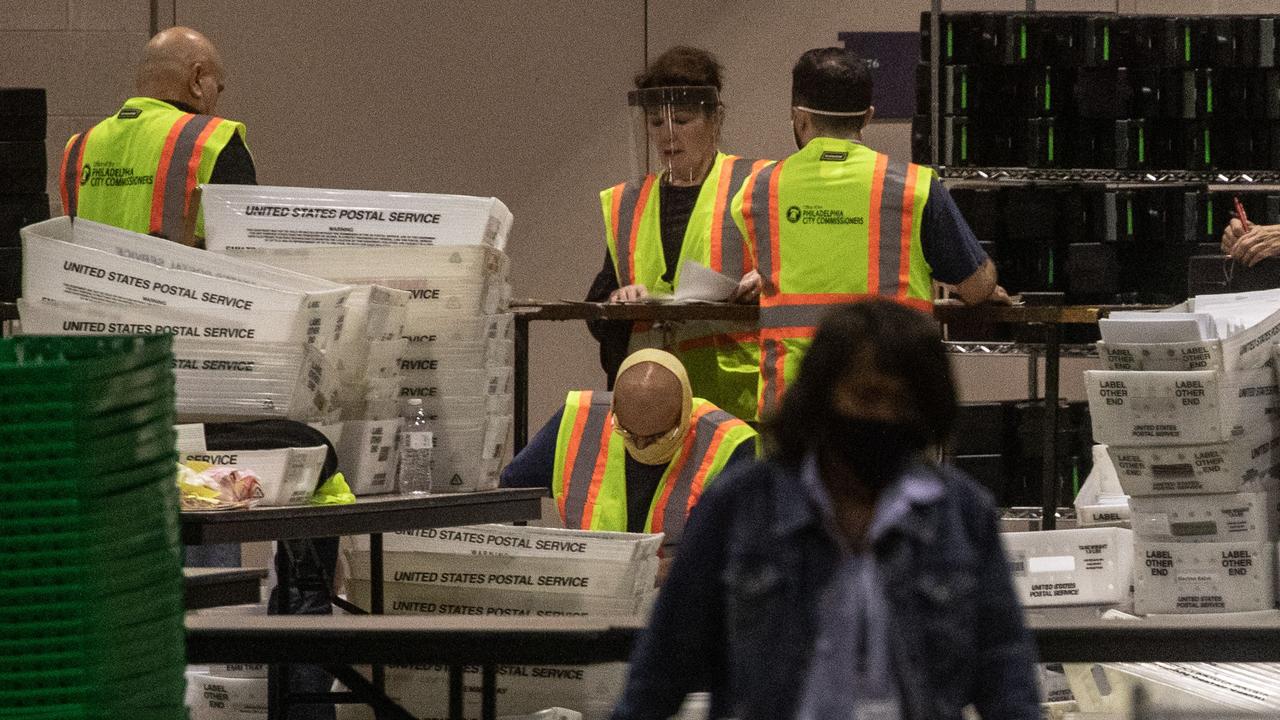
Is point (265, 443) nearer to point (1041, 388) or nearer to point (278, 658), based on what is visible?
point (278, 658)

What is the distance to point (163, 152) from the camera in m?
6.38

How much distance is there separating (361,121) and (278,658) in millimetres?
7299

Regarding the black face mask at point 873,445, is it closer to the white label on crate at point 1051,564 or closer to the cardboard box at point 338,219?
the cardboard box at point 338,219

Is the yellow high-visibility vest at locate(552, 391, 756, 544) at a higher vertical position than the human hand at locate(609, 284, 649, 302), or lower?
lower

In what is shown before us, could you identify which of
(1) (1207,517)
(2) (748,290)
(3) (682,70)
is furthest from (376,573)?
(3) (682,70)

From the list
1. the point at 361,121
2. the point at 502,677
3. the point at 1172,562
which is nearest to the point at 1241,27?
the point at 1172,562

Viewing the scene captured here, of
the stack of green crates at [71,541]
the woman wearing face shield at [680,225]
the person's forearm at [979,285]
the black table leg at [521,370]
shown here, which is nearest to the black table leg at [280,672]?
the stack of green crates at [71,541]

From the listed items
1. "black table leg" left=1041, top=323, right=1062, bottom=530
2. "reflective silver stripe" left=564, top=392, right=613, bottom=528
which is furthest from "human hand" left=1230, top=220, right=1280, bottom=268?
"reflective silver stripe" left=564, top=392, right=613, bottom=528

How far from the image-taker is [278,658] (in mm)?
2955

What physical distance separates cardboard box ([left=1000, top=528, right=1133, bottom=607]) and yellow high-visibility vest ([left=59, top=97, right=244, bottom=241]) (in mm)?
3018

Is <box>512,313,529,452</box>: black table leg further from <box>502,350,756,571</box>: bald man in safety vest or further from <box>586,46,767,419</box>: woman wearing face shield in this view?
<box>502,350,756,571</box>: bald man in safety vest

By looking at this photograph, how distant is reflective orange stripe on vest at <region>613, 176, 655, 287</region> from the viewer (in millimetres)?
7008

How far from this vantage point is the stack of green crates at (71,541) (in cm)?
242

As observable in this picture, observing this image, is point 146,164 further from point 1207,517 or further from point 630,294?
point 1207,517
